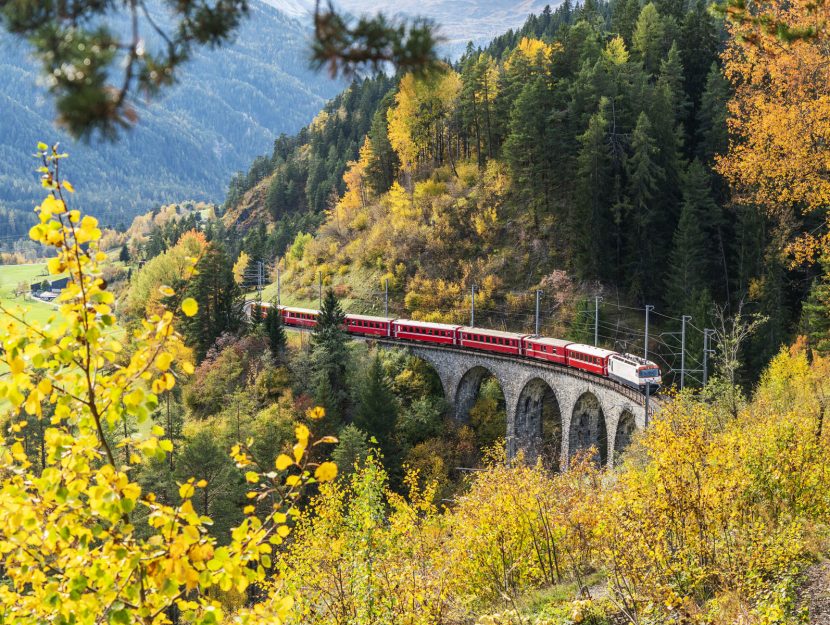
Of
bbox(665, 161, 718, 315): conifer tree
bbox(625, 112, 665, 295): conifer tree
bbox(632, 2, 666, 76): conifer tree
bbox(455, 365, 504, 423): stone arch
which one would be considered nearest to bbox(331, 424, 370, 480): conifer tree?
bbox(455, 365, 504, 423): stone arch

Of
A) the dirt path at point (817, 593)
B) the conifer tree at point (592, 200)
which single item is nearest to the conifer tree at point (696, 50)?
the conifer tree at point (592, 200)

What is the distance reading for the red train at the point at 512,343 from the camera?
33656 millimetres

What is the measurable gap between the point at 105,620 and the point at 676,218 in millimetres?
50121

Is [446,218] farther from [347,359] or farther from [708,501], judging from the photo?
[708,501]

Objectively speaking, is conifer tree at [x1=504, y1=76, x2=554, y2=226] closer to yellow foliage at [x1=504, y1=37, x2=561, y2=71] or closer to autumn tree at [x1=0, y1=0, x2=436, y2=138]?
yellow foliage at [x1=504, y1=37, x2=561, y2=71]

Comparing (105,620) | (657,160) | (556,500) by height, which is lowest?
(556,500)

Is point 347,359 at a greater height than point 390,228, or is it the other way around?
point 390,228

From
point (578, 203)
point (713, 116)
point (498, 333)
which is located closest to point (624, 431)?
point (498, 333)

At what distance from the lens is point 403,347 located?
48.9 meters

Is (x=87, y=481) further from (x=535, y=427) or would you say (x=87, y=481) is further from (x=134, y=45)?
(x=535, y=427)

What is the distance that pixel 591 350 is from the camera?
3725 centimetres

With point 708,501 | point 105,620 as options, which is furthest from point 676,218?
point 105,620

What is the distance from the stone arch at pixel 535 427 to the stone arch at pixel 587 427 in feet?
A: 8.40

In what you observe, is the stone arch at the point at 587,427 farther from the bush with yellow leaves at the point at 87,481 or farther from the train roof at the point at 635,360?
the bush with yellow leaves at the point at 87,481
